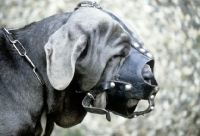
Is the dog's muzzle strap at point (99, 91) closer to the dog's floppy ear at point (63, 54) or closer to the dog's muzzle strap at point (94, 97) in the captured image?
the dog's muzzle strap at point (94, 97)

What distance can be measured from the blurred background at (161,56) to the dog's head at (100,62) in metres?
2.42

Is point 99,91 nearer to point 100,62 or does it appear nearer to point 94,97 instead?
point 94,97

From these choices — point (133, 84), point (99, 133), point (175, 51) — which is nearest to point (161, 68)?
point (175, 51)

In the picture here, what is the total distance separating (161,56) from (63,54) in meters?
2.93

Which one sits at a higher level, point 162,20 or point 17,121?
point 17,121

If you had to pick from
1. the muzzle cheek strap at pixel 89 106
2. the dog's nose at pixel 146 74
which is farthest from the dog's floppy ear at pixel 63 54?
the dog's nose at pixel 146 74

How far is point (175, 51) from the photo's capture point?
6.55m

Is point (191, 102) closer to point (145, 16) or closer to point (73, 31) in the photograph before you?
point (145, 16)

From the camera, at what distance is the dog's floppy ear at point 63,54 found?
3689 mm

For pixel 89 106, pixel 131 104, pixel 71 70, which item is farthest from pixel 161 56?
pixel 71 70

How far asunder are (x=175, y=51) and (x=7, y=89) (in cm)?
305

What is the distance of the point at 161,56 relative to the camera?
21.2ft

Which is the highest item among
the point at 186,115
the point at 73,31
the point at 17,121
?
the point at 73,31

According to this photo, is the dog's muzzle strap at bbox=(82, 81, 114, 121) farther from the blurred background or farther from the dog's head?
the blurred background
